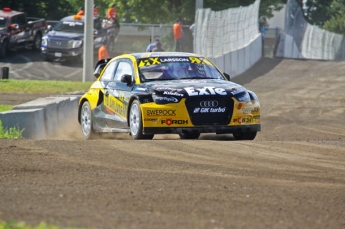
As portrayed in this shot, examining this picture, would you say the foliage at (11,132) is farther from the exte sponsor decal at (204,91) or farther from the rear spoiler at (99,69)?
the exte sponsor decal at (204,91)

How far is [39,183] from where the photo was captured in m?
8.27

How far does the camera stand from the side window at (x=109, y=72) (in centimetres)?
1462

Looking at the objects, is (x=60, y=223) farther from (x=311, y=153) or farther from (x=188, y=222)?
(x=311, y=153)

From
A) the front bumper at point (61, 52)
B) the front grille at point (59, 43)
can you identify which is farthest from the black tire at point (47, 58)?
the front grille at point (59, 43)

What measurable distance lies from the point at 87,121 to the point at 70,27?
22.9m

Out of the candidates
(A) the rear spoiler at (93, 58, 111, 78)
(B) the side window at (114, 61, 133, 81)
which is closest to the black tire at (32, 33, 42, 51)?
(A) the rear spoiler at (93, 58, 111, 78)

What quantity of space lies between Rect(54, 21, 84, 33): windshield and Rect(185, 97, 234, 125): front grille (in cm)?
2493

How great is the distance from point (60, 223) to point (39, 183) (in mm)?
1907

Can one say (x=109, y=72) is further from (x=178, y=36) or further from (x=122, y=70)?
(x=178, y=36)

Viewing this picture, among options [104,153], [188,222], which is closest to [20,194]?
[188,222]

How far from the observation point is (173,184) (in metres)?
8.17

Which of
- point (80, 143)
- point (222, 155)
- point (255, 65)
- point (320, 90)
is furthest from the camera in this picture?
point (255, 65)

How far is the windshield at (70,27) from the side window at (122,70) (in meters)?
23.0

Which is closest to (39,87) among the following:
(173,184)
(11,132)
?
(11,132)
